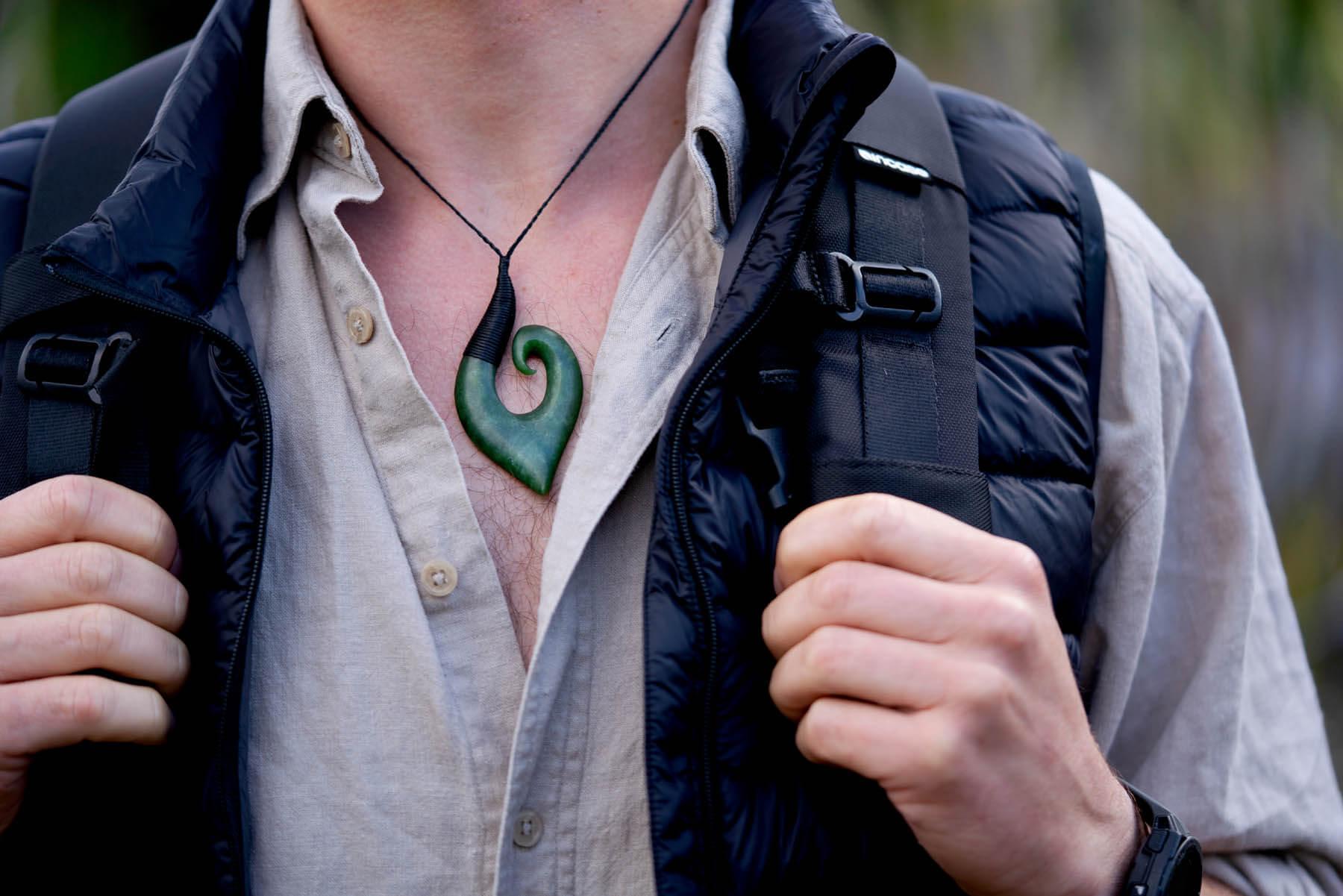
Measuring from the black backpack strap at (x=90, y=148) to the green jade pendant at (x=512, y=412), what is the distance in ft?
1.75

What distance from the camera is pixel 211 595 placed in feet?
4.39

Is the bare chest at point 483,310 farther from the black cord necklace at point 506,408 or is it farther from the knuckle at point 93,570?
the knuckle at point 93,570

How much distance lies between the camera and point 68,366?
1.33 m

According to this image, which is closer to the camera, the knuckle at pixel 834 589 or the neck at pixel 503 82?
the knuckle at pixel 834 589

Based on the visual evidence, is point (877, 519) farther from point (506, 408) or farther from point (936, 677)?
point (506, 408)

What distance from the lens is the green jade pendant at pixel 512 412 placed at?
1490 mm

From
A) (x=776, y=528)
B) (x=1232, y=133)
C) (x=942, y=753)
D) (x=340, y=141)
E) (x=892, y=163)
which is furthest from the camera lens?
(x=1232, y=133)

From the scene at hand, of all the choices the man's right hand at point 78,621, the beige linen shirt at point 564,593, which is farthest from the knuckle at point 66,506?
the beige linen shirt at point 564,593

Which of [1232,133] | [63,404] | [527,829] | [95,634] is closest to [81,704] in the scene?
[95,634]

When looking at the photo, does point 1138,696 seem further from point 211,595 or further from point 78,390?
point 78,390

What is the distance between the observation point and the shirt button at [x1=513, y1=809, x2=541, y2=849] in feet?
4.33

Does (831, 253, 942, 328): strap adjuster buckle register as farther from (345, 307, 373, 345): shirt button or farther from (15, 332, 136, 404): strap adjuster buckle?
(15, 332, 136, 404): strap adjuster buckle

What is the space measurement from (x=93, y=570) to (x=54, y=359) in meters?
0.26

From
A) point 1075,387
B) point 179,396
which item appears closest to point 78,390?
point 179,396
